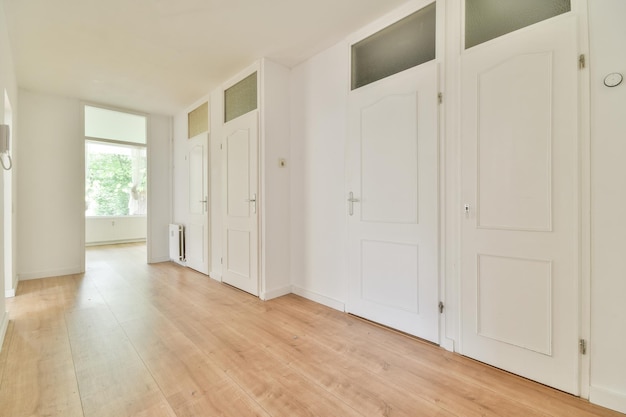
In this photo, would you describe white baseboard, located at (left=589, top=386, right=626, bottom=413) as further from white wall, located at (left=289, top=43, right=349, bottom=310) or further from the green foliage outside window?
the green foliage outside window

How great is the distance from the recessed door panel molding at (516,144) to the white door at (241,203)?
2211mm

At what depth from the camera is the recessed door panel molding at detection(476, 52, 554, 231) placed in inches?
65.6

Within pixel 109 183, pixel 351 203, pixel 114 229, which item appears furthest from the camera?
pixel 109 183

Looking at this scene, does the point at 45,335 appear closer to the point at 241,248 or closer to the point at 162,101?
the point at 241,248

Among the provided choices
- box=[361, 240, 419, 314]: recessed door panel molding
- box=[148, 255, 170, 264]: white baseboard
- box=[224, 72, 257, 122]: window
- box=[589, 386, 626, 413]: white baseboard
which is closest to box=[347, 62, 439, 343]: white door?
box=[361, 240, 419, 314]: recessed door panel molding

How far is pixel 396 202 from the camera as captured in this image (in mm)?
2367

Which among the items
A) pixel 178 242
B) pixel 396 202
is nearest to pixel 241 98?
pixel 396 202

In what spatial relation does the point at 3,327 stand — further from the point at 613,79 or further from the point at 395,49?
the point at 613,79

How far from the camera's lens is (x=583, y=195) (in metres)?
1.55

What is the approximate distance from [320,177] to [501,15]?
1.90 m

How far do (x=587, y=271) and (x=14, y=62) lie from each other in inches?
210

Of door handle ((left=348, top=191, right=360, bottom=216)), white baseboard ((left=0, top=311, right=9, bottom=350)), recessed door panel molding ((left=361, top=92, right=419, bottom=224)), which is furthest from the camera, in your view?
door handle ((left=348, top=191, right=360, bottom=216))

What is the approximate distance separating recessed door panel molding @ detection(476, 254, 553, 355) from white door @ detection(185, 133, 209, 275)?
3521 mm

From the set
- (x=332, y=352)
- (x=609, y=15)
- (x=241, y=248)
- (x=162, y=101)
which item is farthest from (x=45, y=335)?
(x=609, y=15)
